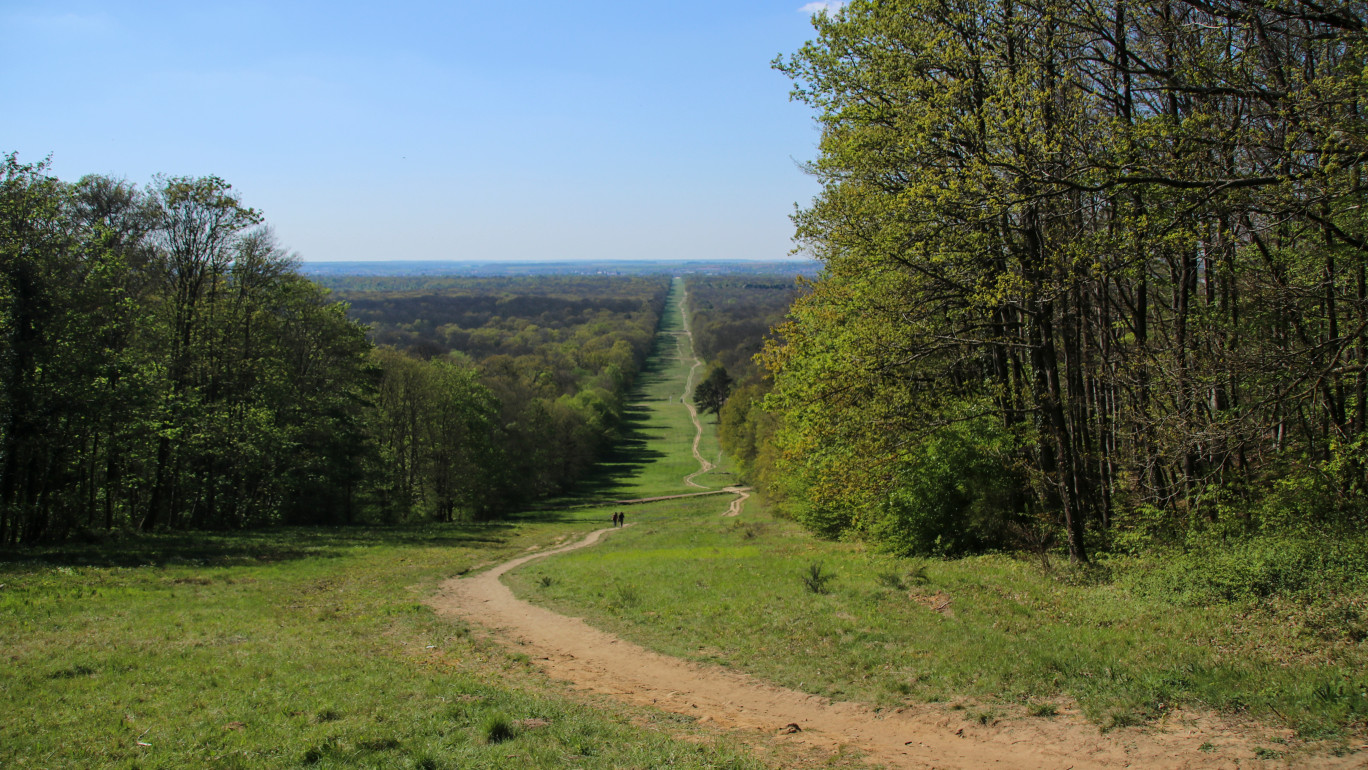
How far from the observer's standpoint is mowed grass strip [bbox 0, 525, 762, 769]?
774 centimetres

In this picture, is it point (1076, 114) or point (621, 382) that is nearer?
point (1076, 114)

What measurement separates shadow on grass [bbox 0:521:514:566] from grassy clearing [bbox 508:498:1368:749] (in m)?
10.1

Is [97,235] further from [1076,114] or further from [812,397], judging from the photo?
[1076,114]

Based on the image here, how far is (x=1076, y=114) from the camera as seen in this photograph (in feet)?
44.1

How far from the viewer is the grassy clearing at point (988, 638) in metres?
8.62

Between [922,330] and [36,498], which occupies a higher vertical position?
[922,330]

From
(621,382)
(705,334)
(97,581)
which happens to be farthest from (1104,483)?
(705,334)

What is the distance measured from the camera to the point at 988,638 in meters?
11.6

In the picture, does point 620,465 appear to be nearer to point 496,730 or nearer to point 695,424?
point 695,424

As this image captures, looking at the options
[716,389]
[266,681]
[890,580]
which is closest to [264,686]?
[266,681]

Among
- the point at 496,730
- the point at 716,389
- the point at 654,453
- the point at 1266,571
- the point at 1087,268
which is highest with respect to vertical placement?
the point at 1087,268

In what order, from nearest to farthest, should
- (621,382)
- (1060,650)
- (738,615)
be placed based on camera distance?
(1060,650) < (738,615) < (621,382)

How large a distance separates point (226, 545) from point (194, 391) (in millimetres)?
7813

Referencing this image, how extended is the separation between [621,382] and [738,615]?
109301 mm
